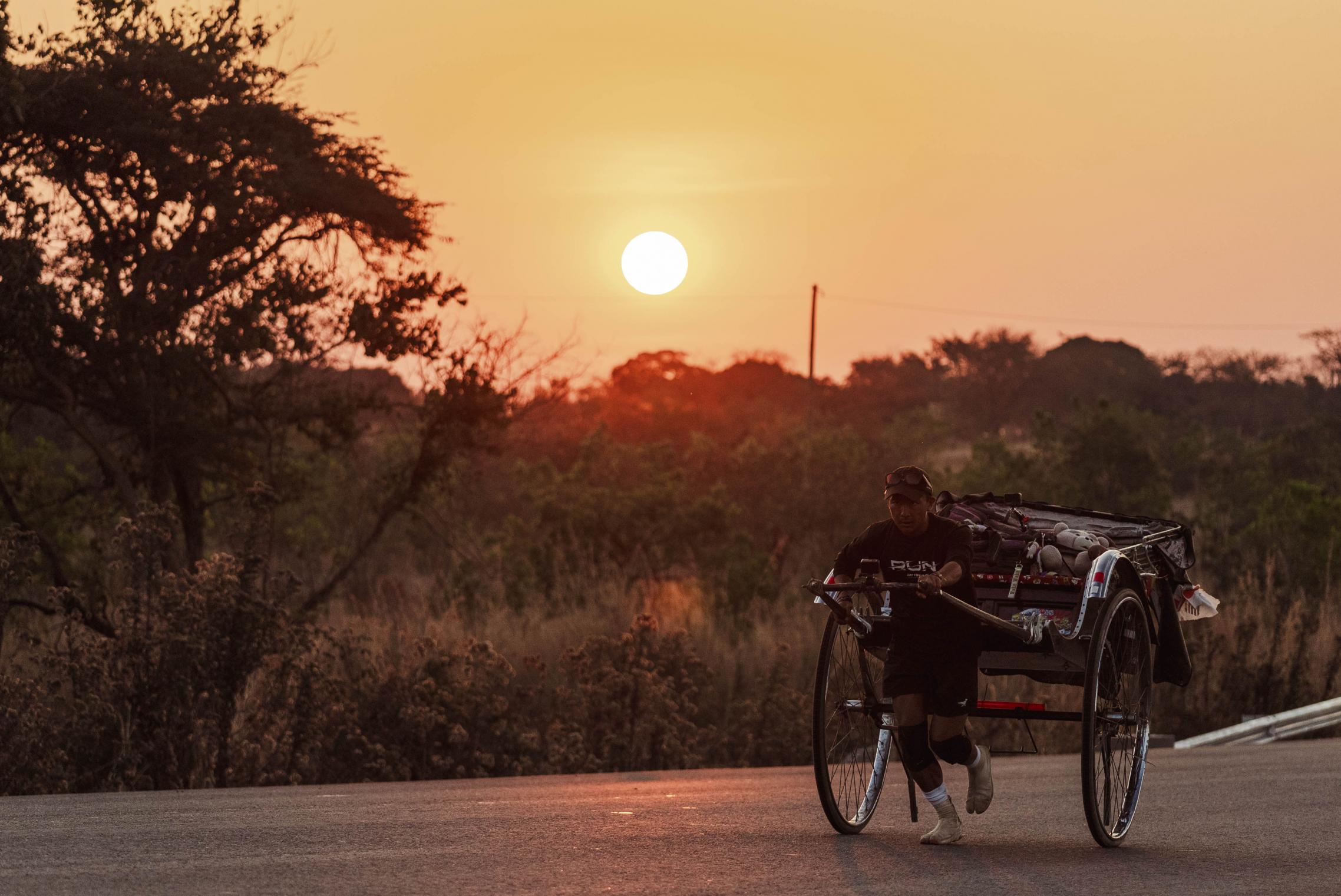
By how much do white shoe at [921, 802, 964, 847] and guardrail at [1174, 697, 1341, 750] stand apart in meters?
7.90

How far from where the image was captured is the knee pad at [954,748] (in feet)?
27.4

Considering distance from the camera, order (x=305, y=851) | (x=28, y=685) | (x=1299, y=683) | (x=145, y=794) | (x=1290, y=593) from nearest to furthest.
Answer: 1. (x=305, y=851)
2. (x=145, y=794)
3. (x=28, y=685)
4. (x=1299, y=683)
5. (x=1290, y=593)

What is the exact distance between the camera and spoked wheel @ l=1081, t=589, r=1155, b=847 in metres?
7.98

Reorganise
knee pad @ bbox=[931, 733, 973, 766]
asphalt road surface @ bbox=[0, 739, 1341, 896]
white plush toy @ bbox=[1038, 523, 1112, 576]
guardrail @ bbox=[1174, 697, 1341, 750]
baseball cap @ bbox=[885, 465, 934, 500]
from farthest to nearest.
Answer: guardrail @ bbox=[1174, 697, 1341, 750] < white plush toy @ bbox=[1038, 523, 1112, 576] < knee pad @ bbox=[931, 733, 973, 766] < baseball cap @ bbox=[885, 465, 934, 500] < asphalt road surface @ bbox=[0, 739, 1341, 896]

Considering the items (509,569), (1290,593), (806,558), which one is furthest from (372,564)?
(1290,593)

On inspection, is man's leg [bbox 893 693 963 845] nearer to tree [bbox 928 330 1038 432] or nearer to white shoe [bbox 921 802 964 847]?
white shoe [bbox 921 802 964 847]

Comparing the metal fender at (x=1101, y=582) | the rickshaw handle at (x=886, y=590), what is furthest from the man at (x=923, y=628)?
the metal fender at (x=1101, y=582)

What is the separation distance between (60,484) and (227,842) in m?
17.5

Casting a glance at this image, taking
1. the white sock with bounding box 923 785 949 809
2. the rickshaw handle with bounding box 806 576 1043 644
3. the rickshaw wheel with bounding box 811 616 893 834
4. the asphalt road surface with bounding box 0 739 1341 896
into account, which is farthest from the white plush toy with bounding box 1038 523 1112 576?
the asphalt road surface with bounding box 0 739 1341 896

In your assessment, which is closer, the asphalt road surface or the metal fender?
the asphalt road surface

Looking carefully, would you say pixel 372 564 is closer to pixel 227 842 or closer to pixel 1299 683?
pixel 1299 683

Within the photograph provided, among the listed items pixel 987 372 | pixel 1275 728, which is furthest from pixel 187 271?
pixel 987 372

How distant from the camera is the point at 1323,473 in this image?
41.9m

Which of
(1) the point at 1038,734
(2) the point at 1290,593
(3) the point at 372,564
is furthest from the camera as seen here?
(3) the point at 372,564
